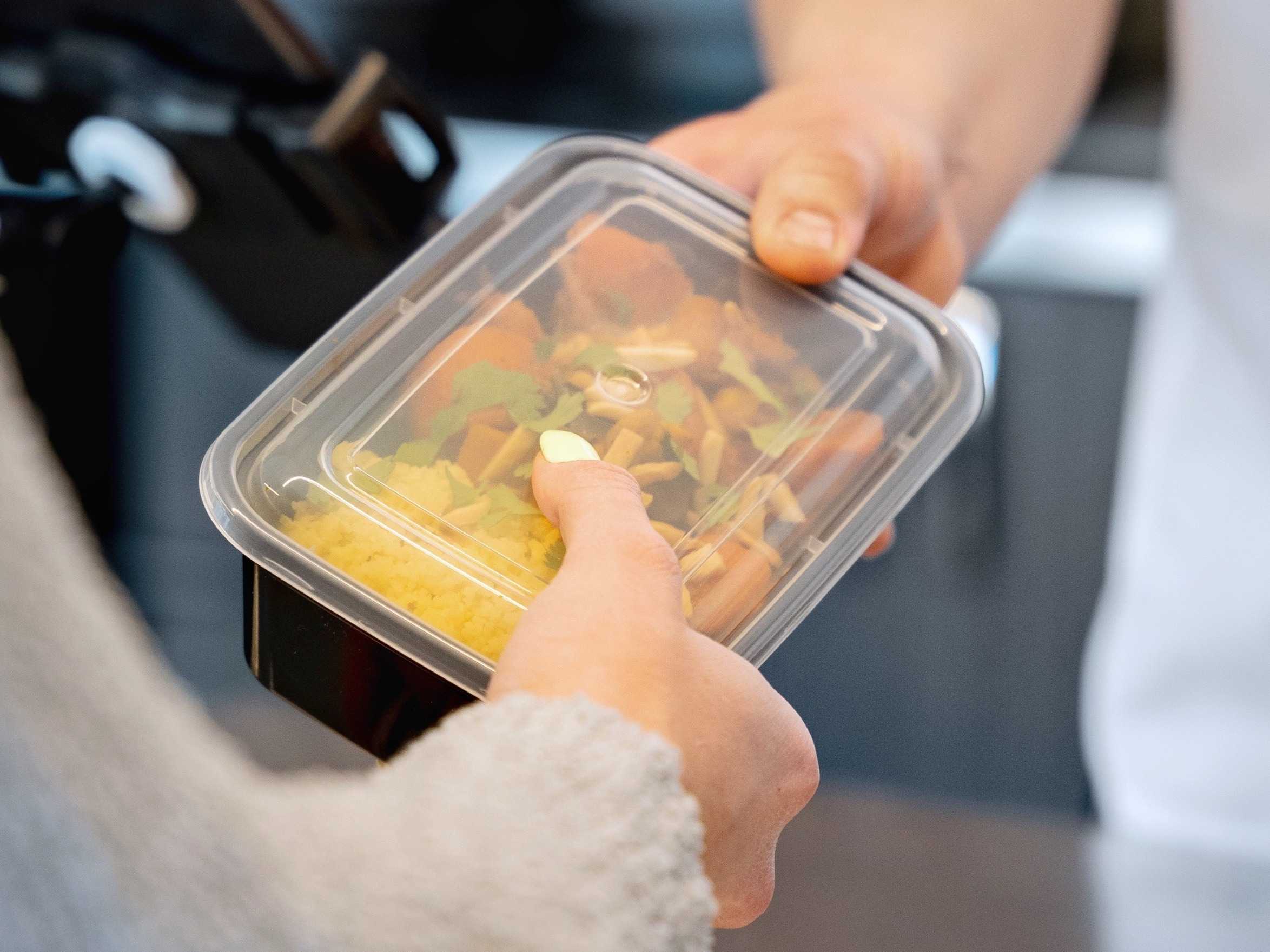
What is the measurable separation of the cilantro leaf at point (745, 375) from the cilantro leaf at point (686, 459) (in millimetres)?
37

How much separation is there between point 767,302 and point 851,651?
18 cm

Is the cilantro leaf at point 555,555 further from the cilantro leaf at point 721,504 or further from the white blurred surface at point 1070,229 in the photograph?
the white blurred surface at point 1070,229

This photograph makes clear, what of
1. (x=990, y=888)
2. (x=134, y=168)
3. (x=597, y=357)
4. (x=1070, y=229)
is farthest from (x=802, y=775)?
(x=1070, y=229)

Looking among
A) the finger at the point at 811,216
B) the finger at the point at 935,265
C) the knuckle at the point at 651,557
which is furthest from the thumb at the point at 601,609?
the finger at the point at 935,265

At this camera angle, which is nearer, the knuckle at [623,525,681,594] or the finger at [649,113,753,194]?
Answer: the knuckle at [623,525,681,594]

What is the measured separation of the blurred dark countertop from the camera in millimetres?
446

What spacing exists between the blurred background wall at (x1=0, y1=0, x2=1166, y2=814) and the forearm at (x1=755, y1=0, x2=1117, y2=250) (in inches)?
6.3

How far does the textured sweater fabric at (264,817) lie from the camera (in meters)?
0.15

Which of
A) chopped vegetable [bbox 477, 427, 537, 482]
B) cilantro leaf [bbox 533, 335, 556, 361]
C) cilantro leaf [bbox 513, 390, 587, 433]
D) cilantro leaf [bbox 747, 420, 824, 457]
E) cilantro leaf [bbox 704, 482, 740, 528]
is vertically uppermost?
cilantro leaf [bbox 533, 335, 556, 361]

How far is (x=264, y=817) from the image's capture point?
0.17m

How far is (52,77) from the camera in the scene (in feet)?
1.54

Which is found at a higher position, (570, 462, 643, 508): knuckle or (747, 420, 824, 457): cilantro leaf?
(570, 462, 643, 508): knuckle

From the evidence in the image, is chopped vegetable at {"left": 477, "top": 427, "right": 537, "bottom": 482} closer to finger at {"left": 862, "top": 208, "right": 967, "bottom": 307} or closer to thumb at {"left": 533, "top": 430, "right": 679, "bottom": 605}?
thumb at {"left": 533, "top": 430, "right": 679, "bottom": 605}

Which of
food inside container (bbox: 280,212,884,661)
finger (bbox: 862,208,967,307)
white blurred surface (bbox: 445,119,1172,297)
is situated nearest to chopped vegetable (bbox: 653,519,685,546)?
food inside container (bbox: 280,212,884,661)
